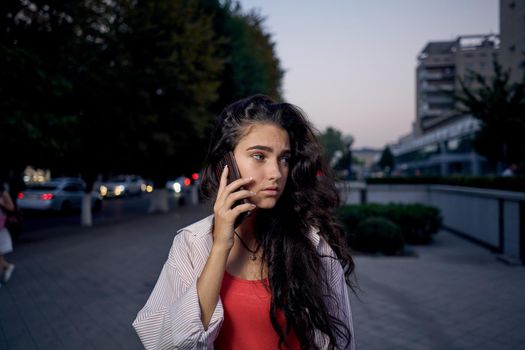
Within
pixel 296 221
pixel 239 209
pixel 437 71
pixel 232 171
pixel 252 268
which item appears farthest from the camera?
pixel 437 71

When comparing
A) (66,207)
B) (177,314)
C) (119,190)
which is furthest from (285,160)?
(119,190)

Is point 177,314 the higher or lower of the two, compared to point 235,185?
lower

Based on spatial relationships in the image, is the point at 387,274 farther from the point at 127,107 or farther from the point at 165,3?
the point at 165,3

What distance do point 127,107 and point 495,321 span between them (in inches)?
466

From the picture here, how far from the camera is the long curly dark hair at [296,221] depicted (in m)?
1.68

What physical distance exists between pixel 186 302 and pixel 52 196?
20606 mm

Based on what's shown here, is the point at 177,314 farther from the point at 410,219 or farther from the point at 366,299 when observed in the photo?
the point at 410,219

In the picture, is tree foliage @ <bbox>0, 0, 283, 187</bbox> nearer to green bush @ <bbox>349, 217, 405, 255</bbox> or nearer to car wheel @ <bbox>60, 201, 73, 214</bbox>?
car wheel @ <bbox>60, 201, 73, 214</bbox>

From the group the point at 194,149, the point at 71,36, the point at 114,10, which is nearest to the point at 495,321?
the point at 71,36

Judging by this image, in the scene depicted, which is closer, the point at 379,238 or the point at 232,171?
the point at 232,171

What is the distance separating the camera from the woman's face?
168 cm

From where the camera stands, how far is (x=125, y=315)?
519cm

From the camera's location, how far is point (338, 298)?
174cm

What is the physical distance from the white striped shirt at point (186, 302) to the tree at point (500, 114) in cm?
1432
